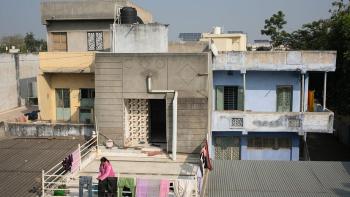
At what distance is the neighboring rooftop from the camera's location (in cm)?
1457

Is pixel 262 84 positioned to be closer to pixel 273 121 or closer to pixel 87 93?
pixel 273 121

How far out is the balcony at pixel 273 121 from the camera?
22.1 meters

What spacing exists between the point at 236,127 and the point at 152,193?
10.5 meters

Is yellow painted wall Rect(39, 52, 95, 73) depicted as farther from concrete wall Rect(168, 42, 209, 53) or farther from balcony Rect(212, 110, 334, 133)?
balcony Rect(212, 110, 334, 133)

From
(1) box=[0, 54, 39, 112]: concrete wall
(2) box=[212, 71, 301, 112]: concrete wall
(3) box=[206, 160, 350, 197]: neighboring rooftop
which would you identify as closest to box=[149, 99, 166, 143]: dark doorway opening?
(2) box=[212, 71, 301, 112]: concrete wall

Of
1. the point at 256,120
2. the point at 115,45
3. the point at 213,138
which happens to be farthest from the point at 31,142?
the point at 256,120

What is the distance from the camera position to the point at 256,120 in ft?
73.8

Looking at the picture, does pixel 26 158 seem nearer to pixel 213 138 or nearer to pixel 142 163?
pixel 142 163

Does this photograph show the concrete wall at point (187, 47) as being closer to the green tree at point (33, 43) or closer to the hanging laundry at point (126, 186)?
the hanging laundry at point (126, 186)

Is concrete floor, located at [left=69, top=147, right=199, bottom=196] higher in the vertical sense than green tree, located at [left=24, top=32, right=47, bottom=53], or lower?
lower

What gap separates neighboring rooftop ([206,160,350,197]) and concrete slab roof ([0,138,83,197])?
637cm

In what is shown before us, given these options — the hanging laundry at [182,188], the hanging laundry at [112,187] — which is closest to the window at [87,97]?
the hanging laundry at [112,187]

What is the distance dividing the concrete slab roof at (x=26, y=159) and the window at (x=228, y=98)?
786 centimetres

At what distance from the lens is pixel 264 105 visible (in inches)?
931
